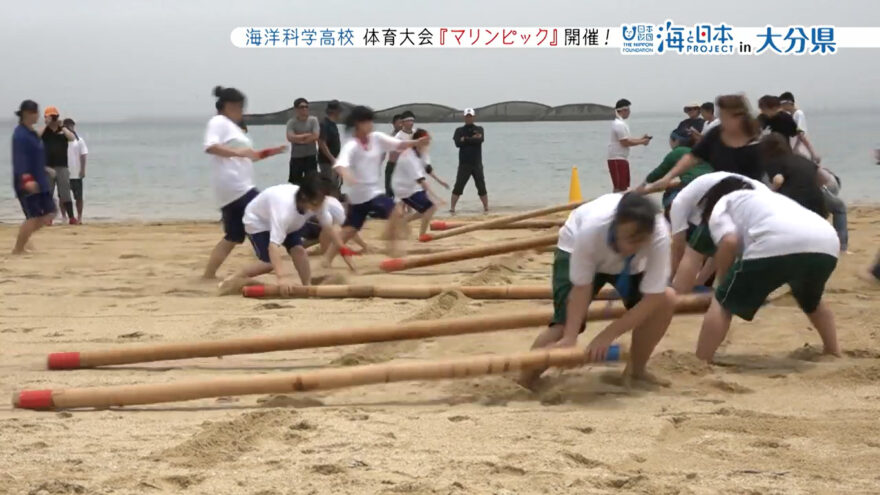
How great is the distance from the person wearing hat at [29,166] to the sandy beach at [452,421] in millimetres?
3746

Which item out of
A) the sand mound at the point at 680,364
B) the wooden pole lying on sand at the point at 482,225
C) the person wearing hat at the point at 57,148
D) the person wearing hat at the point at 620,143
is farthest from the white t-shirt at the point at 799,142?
the person wearing hat at the point at 57,148

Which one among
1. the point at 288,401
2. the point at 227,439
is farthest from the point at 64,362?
the point at 227,439

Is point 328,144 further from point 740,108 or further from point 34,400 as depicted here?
point 34,400

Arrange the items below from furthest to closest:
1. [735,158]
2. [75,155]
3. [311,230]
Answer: [75,155] → [311,230] → [735,158]

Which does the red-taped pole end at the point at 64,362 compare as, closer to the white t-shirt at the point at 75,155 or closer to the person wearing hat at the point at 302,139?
the person wearing hat at the point at 302,139

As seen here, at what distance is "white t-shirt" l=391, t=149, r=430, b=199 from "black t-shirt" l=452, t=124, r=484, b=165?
5247 mm

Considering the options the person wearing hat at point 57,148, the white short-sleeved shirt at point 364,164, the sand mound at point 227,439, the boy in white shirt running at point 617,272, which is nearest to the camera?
the sand mound at point 227,439

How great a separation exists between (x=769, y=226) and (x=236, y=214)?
462 cm

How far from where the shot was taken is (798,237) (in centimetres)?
559

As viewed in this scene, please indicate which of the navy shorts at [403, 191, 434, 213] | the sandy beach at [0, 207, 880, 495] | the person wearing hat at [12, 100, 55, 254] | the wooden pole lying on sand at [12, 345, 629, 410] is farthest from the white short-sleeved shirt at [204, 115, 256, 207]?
the wooden pole lying on sand at [12, 345, 629, 410]

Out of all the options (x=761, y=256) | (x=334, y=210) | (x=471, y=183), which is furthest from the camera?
(x=471, y=183)

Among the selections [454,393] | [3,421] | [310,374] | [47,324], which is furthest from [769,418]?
[47,324]

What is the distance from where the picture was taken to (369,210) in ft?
33.7

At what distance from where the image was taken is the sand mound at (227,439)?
4.25m
